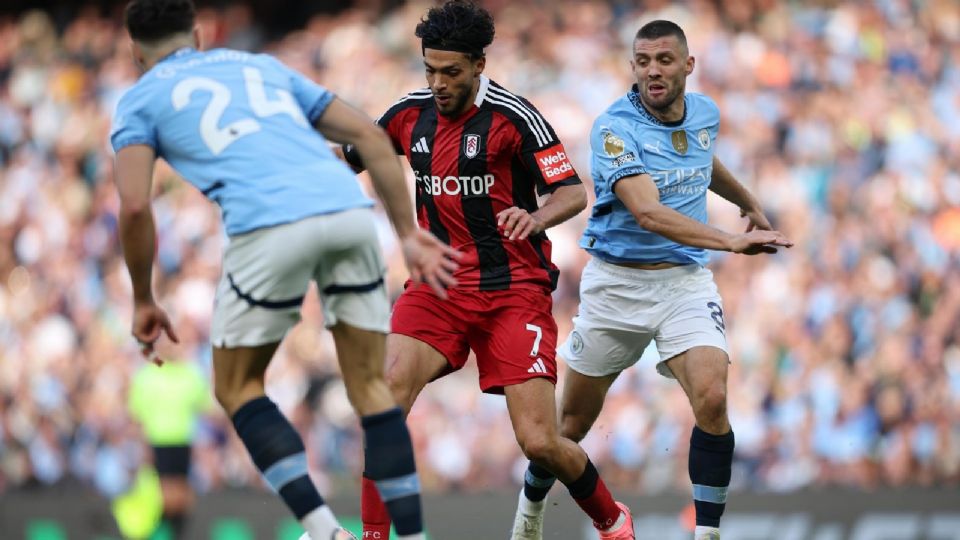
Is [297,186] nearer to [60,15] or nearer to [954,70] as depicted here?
[954,70]

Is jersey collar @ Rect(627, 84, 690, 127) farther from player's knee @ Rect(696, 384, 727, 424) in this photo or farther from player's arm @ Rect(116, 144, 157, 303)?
player's arm @ Rect(116, 144, 157, 303)

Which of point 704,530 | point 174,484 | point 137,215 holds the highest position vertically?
point 137,215

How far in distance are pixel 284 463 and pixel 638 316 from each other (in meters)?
2.66

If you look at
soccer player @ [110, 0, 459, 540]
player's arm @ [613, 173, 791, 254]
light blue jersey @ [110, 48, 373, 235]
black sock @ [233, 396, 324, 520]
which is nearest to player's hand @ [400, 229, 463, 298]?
soccer player @ [110, 0, 459, 540]

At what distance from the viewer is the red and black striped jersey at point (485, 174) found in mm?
7445

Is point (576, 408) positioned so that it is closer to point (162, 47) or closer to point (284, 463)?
point (284, 463)

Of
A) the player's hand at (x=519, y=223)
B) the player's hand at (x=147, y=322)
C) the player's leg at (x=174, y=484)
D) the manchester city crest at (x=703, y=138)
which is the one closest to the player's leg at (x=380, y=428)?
the player's hand at (x=147, y=322)

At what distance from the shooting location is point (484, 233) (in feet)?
24.8

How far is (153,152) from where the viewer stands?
586 cm

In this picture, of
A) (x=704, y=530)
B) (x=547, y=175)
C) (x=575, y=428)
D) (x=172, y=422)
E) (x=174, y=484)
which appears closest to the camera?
(x=547, y=175)

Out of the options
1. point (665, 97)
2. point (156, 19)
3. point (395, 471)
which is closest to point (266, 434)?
point (395, 471)

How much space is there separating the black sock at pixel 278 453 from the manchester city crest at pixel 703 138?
119 inches

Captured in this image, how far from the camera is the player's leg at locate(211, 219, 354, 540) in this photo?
229 inches

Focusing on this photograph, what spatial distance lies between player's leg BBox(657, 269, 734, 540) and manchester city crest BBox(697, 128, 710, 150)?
778 mm
